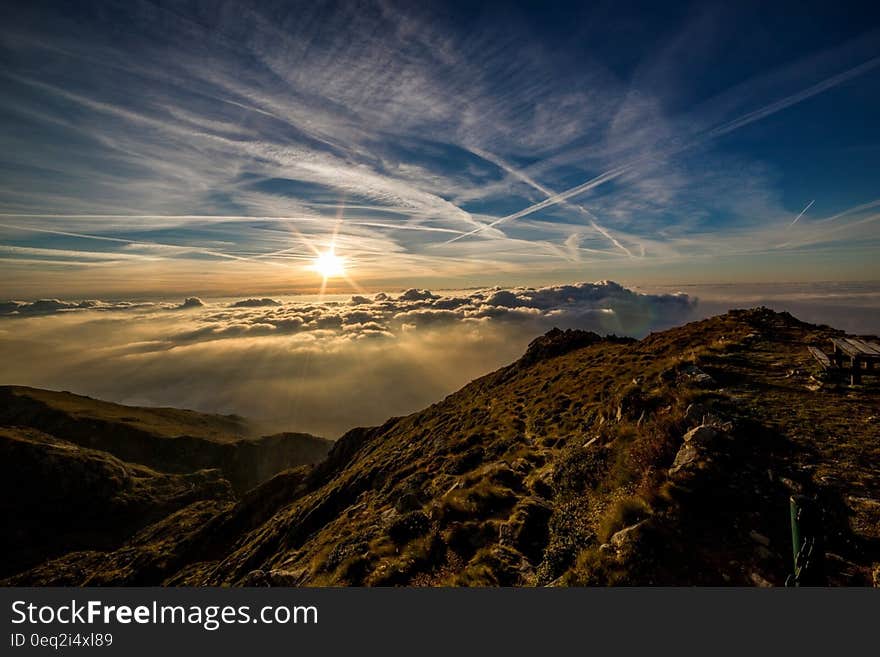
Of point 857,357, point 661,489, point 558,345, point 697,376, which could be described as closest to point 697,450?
point 661,489

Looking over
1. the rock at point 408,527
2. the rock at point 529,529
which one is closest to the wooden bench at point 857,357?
the rock at point 529,529

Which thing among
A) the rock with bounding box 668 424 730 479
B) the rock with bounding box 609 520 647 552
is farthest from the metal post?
the rock with bounding box 668 424 730 479

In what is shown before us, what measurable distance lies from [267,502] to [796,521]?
73.1m

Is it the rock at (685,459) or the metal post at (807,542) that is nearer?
the metal post at (807,542)

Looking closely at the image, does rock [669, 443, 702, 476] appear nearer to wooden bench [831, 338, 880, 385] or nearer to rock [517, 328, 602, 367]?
wooden bench [831, 338, 880, 385]

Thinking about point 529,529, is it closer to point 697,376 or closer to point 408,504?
point 408,504

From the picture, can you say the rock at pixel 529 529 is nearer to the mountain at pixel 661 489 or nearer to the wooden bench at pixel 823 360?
the mountain at pixel 661 489

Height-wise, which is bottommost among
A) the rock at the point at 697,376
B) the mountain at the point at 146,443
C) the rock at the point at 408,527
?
the mountain at the point at 146,443

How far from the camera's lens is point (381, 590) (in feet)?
19.5

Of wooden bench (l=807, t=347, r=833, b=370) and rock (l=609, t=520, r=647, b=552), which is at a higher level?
wooden bench (l=807, t=347, r=833, b=370)

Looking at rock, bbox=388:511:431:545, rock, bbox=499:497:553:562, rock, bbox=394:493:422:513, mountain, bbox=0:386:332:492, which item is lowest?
mountain, bbox=0:386:332:492

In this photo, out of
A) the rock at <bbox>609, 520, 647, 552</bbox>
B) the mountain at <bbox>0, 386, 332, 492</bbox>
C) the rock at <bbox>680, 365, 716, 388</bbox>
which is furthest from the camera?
the mountain at <bbox>0, 386, 332, 492</bbox>

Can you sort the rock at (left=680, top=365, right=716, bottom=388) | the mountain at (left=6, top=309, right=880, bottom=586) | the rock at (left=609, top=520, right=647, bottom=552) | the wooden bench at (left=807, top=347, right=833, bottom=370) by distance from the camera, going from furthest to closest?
the rock at (left=680, top=365, right=716, bottom=388) < the wooden bench at (left=807, top=347, right=833, bottom=370) < the rock at (left=609, top=520, right=647, bottom=552) < the mountain at (left=6, top=309, right=880, bottom=586)

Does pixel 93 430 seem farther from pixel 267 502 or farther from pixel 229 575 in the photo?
pixel 229 575
